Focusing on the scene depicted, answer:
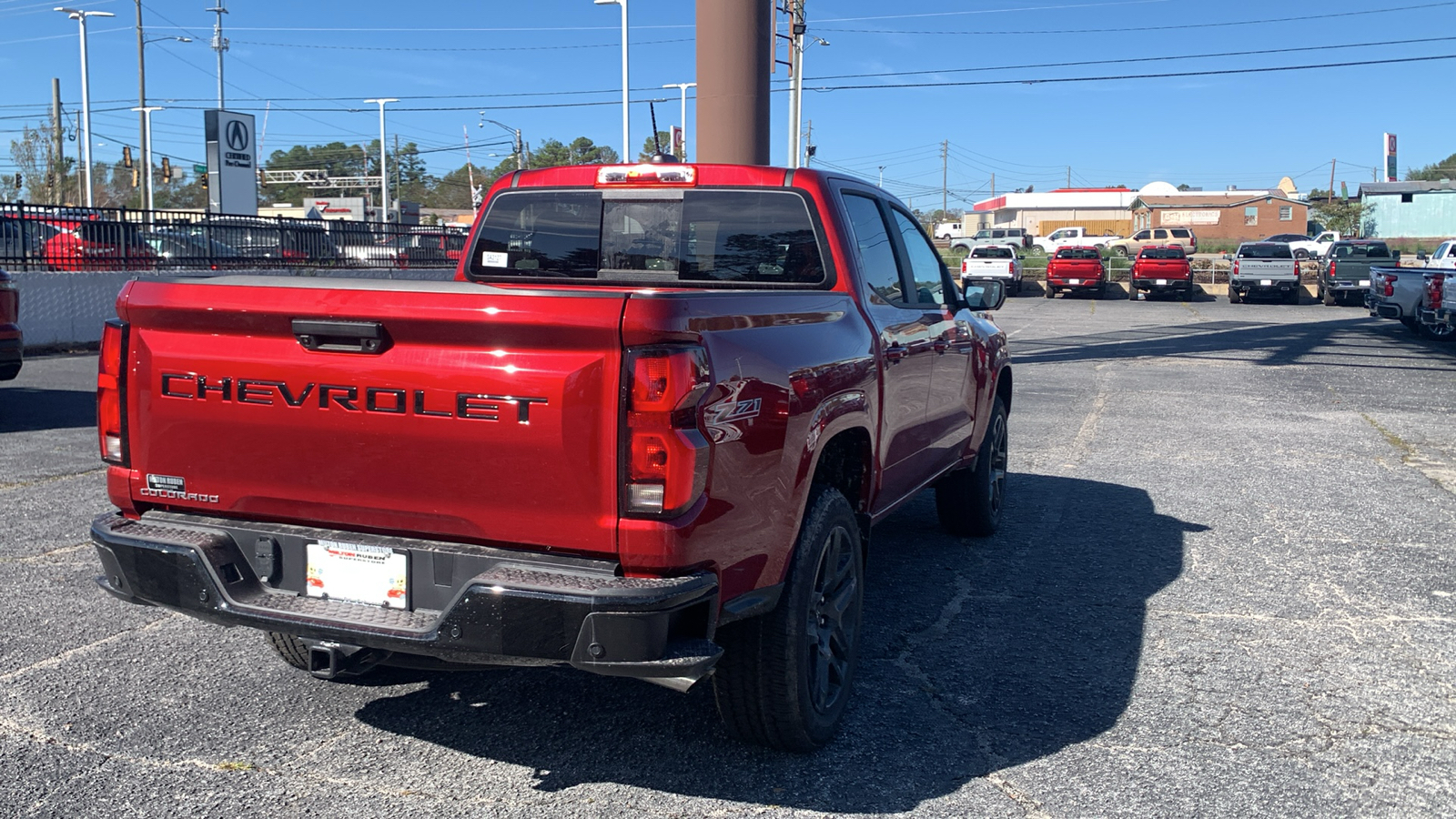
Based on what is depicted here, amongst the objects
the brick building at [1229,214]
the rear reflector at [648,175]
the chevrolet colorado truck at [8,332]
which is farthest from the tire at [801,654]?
the brick building at [1229,214]

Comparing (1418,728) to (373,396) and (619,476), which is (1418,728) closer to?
(619,476)

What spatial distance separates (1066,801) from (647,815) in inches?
47.9

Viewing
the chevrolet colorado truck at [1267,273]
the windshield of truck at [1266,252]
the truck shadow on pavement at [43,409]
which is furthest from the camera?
the windshield of truck at [1266,252]

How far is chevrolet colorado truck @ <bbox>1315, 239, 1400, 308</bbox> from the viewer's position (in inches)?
1363

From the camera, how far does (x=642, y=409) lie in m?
2.94

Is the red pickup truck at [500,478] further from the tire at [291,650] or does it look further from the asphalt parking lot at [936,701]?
the tire at [291,650]

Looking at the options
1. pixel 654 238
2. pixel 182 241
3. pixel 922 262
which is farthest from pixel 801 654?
pixel 182 241

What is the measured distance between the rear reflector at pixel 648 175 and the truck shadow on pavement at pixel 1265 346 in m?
14.9

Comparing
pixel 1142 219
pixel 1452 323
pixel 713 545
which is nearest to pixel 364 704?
pixel 713 545

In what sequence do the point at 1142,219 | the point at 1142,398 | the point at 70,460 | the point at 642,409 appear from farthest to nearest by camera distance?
the point at 1142,219 < the point at 1142,398 < the point at 70,460 < the point at 642,409

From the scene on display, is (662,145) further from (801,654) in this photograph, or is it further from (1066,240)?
(1066,240)

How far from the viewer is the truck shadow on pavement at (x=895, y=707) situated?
3.63m

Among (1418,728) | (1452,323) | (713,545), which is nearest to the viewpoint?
(713,545)

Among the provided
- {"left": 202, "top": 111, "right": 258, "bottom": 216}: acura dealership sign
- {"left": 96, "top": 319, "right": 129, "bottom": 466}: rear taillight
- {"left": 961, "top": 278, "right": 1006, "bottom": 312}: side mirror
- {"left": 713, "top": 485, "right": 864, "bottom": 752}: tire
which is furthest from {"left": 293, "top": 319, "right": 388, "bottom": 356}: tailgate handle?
{"left": 202, "top": 111, "right": 258, "bottom": 216}: acura dealership sign
